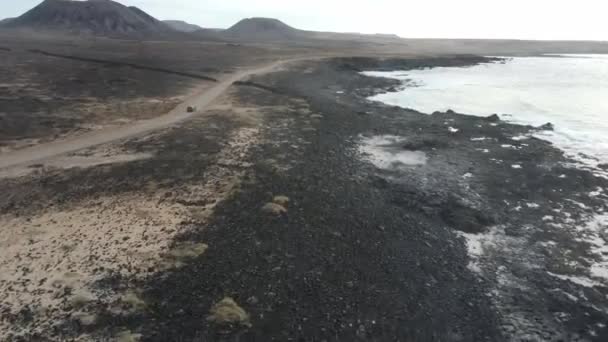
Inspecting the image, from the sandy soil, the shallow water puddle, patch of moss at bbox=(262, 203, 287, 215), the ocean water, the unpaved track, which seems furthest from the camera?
the ocean water

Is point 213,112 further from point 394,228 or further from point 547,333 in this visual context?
point 547,333

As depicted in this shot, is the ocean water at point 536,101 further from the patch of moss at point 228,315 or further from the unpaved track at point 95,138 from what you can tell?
the unpaved track at point 95,138

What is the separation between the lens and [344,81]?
219ft

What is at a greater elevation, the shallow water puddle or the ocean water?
the ocean water

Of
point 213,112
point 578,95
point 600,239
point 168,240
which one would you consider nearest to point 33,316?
point 168,240

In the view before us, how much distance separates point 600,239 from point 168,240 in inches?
671

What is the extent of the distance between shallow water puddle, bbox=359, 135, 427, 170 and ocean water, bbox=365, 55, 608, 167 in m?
10.5

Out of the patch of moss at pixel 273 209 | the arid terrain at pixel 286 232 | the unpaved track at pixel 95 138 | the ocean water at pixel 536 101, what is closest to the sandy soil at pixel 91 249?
the arid terrain at pixel 286 232

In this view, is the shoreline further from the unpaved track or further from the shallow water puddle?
the unpaved track

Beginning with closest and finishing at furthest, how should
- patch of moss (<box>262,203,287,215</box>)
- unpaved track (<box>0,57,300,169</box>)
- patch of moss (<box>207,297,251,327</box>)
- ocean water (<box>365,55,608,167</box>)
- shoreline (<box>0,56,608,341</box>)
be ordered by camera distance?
patch of moss (<box>207,297,251,327</box>) → shoreline (<box>0,56,608,341</box>) → patch of moss (<box>262,203,287,215</box>) → unpaved track (<box>0,57,300,169</box>) → ocean water (<box>365,55,608,167</box>)

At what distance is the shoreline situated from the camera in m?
12.2

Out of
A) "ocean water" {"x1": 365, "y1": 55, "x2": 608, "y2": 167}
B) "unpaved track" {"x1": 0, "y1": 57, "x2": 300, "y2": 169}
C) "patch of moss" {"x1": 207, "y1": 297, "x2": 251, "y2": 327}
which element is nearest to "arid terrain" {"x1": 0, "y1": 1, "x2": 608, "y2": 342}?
"patch of moss" {"x1": 207, "y1": 297, "x2": 251, "y2": 327}

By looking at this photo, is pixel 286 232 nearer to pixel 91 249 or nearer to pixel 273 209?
pixel 273 209

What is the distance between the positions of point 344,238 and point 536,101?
157 feet
